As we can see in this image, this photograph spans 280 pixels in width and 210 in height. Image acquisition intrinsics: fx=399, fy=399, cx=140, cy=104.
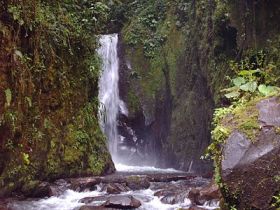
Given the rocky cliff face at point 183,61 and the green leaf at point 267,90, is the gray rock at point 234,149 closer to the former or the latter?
the green leaf at point 267,90

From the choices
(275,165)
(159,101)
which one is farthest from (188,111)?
(275,165)

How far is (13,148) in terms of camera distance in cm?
721

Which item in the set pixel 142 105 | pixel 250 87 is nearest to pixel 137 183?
pixel 250 87

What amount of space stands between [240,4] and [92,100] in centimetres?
447

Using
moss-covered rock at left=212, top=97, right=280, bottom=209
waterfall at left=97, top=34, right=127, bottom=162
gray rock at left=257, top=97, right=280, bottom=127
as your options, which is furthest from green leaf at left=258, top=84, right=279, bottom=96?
waterfall at left=97, top=34, right=127, bottom=162

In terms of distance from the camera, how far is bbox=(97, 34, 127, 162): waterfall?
1429 centimetres

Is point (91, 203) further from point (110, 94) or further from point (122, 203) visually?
point (110, 94)

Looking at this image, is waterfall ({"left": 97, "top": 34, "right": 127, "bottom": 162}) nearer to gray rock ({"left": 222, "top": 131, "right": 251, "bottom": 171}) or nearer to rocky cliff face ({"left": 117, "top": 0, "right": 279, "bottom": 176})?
rocky cliff face ({"left": 117, "top": 0, "right": 279, "bottom": 176})

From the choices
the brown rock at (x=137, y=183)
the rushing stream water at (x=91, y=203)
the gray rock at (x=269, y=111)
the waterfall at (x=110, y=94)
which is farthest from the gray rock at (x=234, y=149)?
the waterfall at (x=110, y=94)

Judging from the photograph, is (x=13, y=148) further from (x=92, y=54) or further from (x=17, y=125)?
(x=92, y=54)

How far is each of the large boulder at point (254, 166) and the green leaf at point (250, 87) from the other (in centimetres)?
54

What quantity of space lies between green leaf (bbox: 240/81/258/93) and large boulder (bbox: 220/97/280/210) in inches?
21.2

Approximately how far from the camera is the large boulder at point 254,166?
3.20m

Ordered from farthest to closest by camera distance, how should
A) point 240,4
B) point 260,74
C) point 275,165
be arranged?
point 240,4
point 260,74
point 275,165
